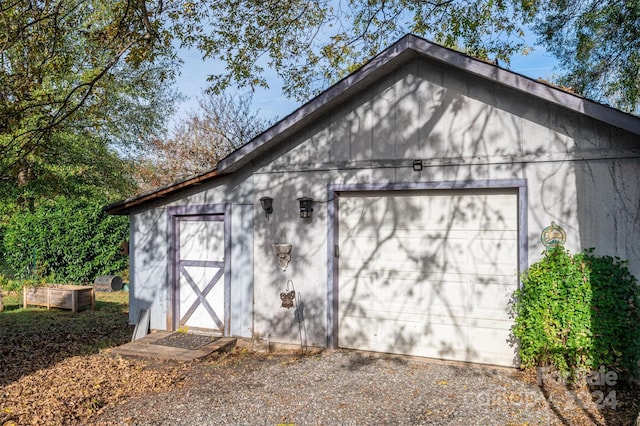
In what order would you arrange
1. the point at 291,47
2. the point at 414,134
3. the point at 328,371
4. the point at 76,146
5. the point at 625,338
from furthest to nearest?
the point at 76,146, the point at 291,47, the point at 414,134, the point at 328,371, the point at 625,338

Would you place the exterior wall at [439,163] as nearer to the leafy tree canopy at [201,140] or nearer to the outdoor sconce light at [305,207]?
the outdoor sconce light at [305,207]

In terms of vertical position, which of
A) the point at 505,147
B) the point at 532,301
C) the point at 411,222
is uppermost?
the point at 505,147

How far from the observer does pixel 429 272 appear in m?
5.99

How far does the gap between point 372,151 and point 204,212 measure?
3.01 m

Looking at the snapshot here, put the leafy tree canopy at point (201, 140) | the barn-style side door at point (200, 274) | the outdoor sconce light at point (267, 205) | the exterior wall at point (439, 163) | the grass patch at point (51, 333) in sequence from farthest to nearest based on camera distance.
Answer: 1. the leafy tree canopy at point (201, 140)
2. the barn-style side door at point (200, 274)
3. the outdoor sconce light at point (267, 205)
4. the grass patch at point (51, 333)
5. the exterior wall at point (439, 163)

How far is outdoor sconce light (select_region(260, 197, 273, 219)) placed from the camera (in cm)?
662

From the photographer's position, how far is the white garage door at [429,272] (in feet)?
18.6

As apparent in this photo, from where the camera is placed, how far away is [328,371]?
555 centimetres

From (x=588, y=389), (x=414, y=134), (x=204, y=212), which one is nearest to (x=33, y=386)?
(x=204, y=212)

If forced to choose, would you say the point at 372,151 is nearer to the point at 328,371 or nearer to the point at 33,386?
the point at 328,371

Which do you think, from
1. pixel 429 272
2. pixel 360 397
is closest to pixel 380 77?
pixel 429 272

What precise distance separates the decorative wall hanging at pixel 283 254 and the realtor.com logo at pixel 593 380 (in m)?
3.60

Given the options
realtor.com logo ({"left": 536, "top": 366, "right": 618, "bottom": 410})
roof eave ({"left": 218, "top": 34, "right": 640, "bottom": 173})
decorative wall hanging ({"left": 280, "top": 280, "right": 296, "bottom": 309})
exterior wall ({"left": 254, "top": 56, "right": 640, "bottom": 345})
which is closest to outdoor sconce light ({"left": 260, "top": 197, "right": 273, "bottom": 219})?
exterior wall ({"left": 254, "top": 56, "right": 640, "bottom": 345})

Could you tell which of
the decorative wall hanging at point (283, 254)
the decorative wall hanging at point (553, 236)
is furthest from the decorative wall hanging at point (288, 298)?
the decorative wall hanging at point (553, 236)
